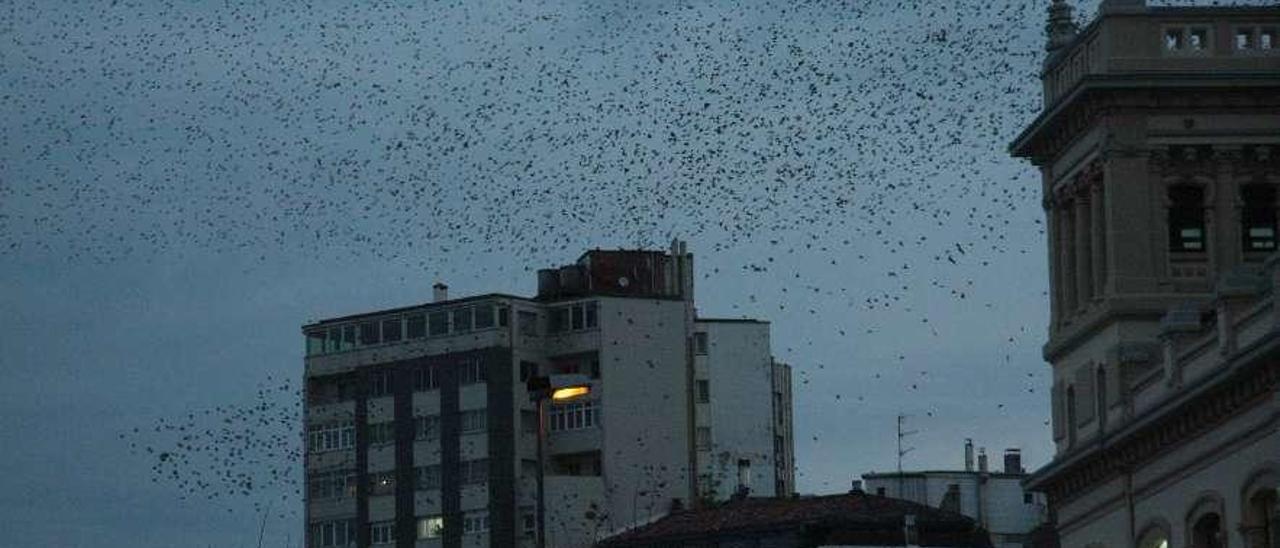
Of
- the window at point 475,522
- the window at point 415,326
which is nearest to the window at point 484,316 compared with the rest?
the window at point 415,326

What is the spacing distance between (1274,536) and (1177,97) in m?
12.4

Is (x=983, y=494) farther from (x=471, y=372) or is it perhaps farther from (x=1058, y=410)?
(x=1058, y=410)

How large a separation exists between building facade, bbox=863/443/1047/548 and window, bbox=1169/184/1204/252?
77.4 meters

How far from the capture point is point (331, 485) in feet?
508

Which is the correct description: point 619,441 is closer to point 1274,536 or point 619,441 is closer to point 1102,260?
point 1102,260

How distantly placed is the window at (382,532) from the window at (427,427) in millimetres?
4521

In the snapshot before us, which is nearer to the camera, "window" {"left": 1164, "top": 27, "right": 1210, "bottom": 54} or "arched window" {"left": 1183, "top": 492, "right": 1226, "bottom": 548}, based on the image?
"arched window" {"left": 1183, "top": 492, "right": 1226, "bottom": 548}

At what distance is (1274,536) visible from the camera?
5234 centimetres

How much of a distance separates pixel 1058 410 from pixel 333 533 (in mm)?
90392

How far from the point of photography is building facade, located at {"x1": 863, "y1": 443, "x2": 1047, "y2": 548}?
144 meters

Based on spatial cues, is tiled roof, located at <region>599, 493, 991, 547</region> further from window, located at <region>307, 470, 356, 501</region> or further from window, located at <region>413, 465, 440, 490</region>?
window, located at <region>307, 470, 356, 501</region>

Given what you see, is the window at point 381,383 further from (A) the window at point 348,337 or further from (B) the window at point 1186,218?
(B) the window at point 1186,218

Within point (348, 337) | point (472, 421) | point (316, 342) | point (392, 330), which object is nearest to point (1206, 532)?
point (472, 421)

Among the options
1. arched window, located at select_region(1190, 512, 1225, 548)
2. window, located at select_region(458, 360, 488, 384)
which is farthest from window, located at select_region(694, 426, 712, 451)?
arched window, located at select_region(1190, 512, 1225, 548)
